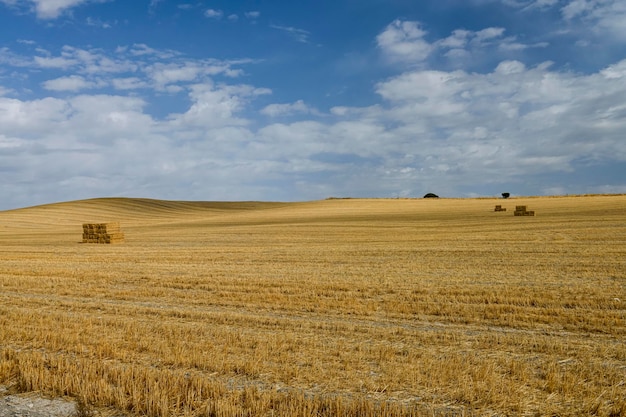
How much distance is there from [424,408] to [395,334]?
3592 millimetres

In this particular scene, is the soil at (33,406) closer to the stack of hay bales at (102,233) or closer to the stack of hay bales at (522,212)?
the stack of hay bales at (102,233)

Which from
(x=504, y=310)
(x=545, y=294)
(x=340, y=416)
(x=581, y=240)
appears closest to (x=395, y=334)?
(x=504, y=310)

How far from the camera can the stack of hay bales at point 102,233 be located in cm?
3528

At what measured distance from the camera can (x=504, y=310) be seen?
38.8 ft

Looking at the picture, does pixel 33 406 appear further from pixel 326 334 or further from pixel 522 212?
pixel 522 212

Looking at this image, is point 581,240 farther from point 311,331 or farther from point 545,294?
point 311,331

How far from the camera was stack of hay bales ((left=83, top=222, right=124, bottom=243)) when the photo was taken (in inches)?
1389

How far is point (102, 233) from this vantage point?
117ft

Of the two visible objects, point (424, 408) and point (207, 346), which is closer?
point (424, 408)

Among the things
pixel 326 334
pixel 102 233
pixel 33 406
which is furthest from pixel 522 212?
pixel 33 406

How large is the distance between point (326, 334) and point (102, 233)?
29.2m

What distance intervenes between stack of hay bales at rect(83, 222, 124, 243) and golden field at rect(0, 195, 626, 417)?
1334 cm

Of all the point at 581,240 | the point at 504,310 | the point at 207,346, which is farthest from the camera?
the point at 581,240

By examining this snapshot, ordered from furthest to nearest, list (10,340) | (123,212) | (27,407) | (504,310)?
(123,212) → (504,310) → (10,340) → (27,407)
